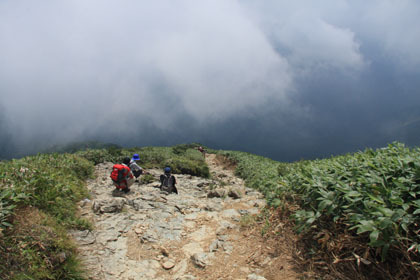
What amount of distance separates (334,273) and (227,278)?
1865 mm

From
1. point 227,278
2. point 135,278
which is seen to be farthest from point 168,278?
point 227,278

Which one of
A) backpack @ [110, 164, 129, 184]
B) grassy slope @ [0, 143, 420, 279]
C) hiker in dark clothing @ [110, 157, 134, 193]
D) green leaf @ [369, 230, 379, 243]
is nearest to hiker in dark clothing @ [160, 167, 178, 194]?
hiker in dark clothing @ [110, 157, 134, 193]

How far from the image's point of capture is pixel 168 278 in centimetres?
433

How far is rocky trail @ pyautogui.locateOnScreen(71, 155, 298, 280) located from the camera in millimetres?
4328

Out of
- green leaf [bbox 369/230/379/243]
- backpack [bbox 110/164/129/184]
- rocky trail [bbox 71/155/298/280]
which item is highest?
green leaf [bbox 369/230/379/243]

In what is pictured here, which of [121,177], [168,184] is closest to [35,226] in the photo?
[121,177]

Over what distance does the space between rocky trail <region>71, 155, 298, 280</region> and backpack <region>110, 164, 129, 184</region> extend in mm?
1796

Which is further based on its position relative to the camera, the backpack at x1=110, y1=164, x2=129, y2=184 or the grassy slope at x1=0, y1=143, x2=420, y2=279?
the backpack at x1=110, y1=164, x2=129, y2=184

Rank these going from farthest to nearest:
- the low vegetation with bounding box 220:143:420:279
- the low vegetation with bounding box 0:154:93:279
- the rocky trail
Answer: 1. the rocky trail
2. the low vegetation with bounding box 0:154:93:279
3. the low vegetation with bounding box 220:143:420:279

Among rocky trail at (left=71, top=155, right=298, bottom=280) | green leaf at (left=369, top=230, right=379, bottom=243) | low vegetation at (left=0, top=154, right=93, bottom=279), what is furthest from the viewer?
rocky trail at (left=71, top=155, right=298, bottom=280)

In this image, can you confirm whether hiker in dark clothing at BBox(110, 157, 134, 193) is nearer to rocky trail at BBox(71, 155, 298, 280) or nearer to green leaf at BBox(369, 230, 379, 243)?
rocky trail at BBox(71, 155, 298, 280)

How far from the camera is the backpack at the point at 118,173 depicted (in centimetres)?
952

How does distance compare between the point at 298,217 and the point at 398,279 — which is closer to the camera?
the point at 398,279

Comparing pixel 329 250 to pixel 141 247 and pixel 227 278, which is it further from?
pixel 141 247
